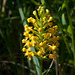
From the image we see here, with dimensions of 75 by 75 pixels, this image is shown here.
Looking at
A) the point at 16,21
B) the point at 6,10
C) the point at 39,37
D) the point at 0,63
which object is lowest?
the point at 0,63

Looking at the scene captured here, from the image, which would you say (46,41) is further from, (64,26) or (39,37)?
(64,26)

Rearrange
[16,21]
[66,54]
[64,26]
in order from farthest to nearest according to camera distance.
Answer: [16,21] < [66,54] < [64,26]

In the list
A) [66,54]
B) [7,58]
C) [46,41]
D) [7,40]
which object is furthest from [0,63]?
[46,41]

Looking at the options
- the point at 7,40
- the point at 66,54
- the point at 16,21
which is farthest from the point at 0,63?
the point at 66,54

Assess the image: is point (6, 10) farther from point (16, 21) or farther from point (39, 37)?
point (39, 37)

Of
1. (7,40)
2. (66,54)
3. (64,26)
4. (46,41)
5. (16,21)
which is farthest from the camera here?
(16,21)

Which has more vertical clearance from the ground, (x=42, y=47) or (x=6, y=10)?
(x=6, y=10)

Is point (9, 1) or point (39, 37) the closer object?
point (39, 37)

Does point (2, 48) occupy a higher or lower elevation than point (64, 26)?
lower

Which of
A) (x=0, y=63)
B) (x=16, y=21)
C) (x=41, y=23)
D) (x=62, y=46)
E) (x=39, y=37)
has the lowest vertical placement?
(x=0, y=63)
